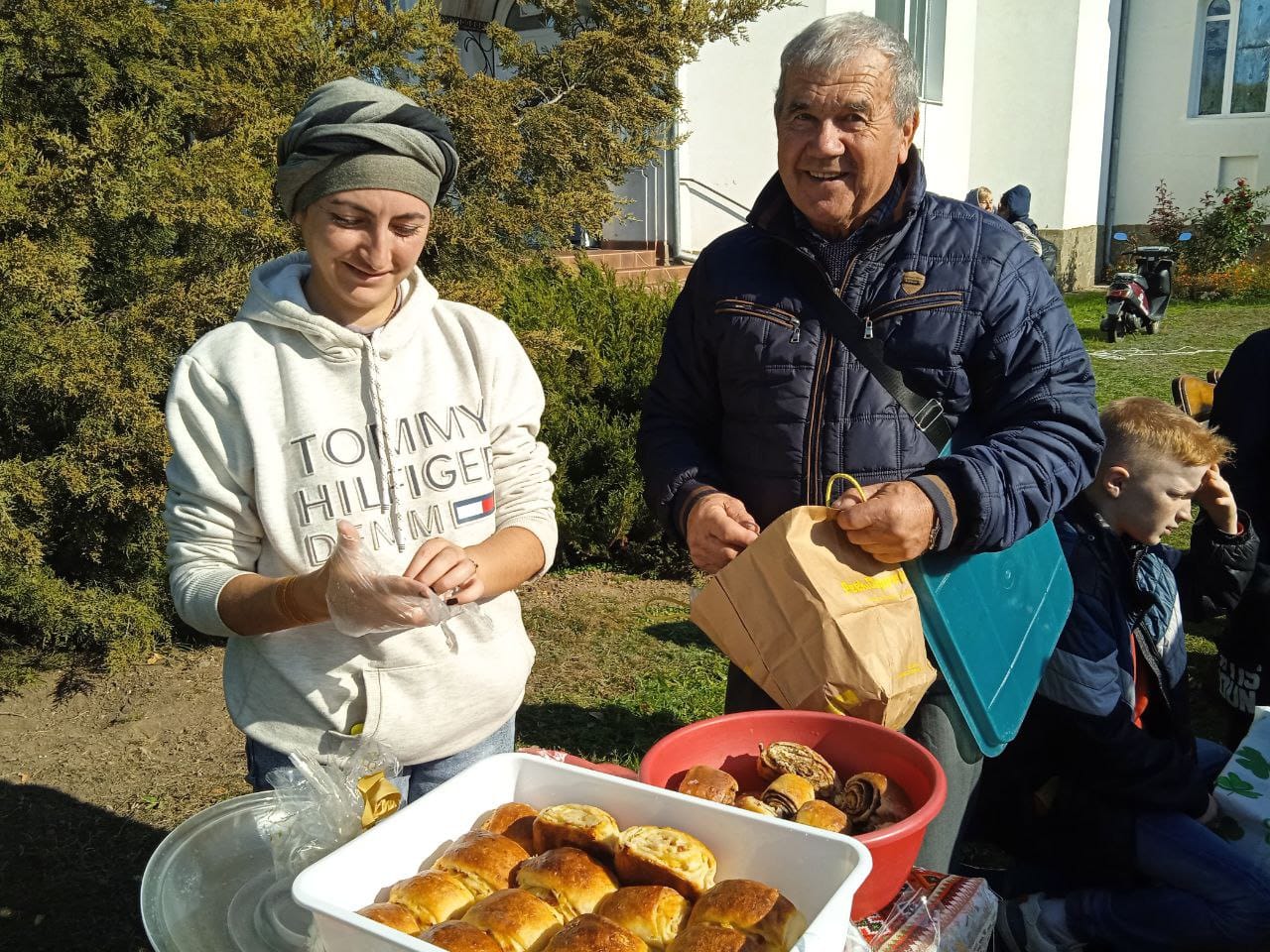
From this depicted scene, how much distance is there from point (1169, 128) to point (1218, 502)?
1852 cm

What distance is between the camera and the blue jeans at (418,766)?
182cm

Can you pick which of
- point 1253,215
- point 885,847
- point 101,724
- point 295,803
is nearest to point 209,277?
point 101,724

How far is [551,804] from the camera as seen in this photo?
1.41 metres

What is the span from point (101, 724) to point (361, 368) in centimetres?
316

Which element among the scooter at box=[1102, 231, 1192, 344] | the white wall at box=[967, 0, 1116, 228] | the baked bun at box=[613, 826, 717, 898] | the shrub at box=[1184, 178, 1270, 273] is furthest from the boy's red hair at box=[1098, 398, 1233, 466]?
the shrub at box=[1184, 178, 1270, 273]

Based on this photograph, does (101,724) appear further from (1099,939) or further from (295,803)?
(1099,939)

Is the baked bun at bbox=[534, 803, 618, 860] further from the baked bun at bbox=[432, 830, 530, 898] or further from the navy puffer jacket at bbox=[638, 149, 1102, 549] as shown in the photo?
the navy puffer jacket at bbox=[638, 149, 1102, 549]

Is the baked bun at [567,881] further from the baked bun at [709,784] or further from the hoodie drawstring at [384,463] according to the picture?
the hoodie drawstring at [384,463]

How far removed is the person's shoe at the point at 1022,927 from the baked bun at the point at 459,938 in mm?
2115

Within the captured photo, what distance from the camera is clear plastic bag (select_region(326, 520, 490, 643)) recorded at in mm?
1441

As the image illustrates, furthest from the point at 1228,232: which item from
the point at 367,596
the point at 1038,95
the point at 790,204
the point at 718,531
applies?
the point at 367,596

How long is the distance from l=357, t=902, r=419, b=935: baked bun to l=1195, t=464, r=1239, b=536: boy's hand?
2.79 metres

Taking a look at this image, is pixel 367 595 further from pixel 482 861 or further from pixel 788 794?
pixel 788 794

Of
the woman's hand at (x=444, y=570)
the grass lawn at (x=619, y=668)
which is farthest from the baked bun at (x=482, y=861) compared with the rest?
the grass lawn at (x=619, y=668)
